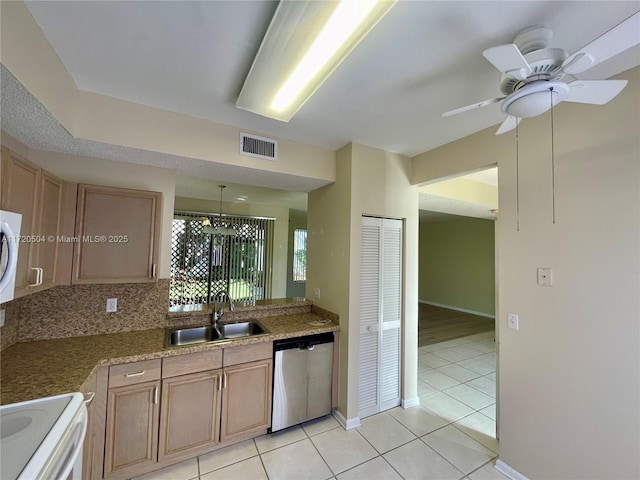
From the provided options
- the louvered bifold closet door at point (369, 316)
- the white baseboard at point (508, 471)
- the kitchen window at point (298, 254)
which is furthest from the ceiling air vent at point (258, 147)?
the kitchen window at point (298, 254)

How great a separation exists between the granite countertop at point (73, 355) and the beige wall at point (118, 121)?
1450 mm

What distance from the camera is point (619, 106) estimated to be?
1.53 meters

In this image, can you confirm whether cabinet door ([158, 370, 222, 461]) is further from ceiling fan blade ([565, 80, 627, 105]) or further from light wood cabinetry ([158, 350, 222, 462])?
ceiling fan blade ([565, 80, 627, 105])

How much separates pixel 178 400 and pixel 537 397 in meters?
2.53

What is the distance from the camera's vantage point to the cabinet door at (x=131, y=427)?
171cm

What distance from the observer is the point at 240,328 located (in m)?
2.60

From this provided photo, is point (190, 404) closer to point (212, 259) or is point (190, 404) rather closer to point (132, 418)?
point (132, 418)

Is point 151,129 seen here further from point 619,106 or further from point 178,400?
point 619,106

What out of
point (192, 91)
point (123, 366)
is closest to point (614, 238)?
point (192, 91)

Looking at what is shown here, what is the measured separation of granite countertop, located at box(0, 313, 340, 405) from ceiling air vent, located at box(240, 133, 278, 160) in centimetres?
157

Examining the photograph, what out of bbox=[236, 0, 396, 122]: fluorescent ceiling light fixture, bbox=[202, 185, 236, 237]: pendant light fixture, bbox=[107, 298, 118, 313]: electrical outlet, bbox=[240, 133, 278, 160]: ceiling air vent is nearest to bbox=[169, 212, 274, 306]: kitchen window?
bbox=[202, 185, 236, 237]: pendant light fixture

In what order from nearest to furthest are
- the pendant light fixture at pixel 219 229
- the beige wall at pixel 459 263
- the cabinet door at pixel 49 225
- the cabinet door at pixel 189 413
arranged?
the cabinet door at pixel 49 225 < the cabinet door at pixel 189 413 < the pendant light fixture at pixel 219 229 < the beige wall at pixel 459 263

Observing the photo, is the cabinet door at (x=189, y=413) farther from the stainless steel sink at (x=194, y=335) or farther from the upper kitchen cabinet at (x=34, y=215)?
the upper kitchen cabinet at (x=34, y=215)

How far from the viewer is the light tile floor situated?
1.89 metres
